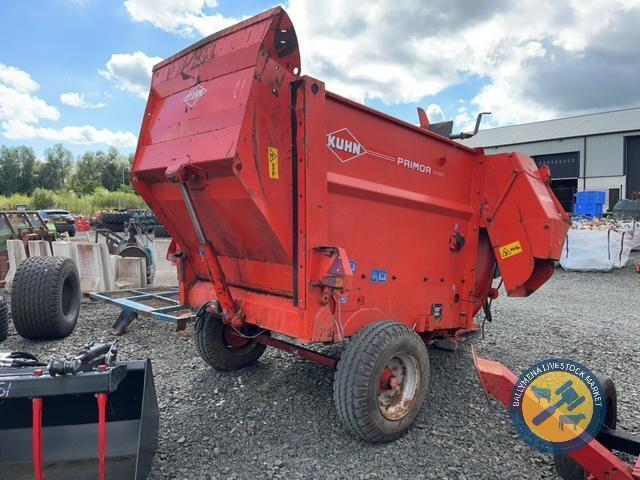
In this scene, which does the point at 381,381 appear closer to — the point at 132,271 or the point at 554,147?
the point at 132,271

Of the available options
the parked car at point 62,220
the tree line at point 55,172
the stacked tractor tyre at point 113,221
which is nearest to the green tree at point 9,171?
the tree line at point 55,172

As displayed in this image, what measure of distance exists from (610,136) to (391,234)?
31.6 meters

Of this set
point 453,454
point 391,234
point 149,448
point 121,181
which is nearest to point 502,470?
point 453,454

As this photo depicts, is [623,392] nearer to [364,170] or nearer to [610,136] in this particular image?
[364,170]

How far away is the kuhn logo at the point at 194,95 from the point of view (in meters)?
3.27

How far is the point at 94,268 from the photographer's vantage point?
24.3 feet

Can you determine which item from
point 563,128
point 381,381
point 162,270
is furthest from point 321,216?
point 563,128

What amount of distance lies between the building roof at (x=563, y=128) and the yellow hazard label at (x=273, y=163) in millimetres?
28376

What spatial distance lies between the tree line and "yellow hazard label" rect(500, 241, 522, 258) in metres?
70.1

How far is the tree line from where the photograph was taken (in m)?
68.5

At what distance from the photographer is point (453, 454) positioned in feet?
10.00

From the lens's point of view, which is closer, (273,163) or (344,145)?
(273,163)

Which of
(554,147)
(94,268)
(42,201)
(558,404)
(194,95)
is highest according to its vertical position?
(554,147)

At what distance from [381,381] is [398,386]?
0.19 metres
